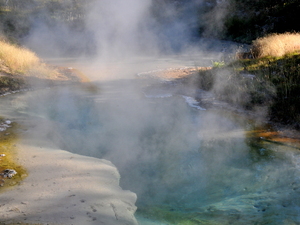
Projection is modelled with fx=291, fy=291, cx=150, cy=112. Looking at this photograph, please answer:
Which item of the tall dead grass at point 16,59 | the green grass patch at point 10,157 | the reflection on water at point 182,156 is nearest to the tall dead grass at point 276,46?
the reflection on water at point 182,156

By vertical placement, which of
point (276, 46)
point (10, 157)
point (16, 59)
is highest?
point (276, 46)

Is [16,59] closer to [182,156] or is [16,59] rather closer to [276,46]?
[182,156]

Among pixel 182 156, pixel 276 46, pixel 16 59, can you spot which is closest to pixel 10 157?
pixel 182 156

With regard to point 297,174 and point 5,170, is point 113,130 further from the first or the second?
point 297,174

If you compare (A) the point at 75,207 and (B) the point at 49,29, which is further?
(B) the point at 49,29

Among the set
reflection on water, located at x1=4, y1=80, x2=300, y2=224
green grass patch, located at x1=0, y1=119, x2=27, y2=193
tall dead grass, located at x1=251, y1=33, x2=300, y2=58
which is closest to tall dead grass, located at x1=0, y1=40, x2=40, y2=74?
reflection on water, located at x1=4, y1=80, x2=300, y2=224

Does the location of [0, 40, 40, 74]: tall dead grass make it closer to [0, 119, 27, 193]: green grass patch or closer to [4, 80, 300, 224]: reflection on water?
[4, 80, 300, 224]: reflection on water

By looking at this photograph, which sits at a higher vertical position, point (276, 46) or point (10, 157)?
point (276, 46)

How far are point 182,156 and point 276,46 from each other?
4927mm

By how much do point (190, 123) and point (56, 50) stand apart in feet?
33.2

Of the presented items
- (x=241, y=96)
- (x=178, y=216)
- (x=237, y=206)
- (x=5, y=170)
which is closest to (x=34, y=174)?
(x=5, y=170)

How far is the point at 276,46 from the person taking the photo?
23.7 ft

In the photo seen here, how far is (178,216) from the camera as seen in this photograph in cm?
264

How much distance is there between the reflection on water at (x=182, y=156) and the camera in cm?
272
